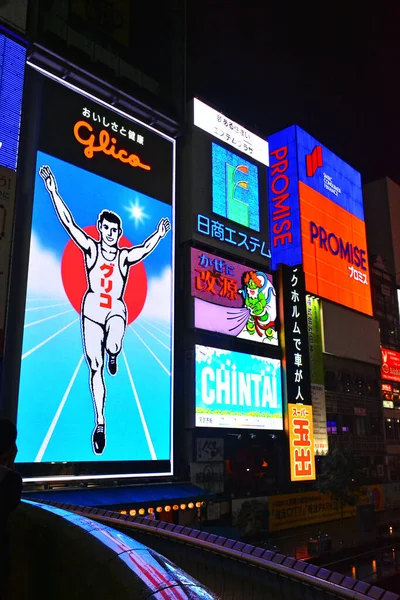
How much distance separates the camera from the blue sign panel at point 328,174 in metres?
35.2

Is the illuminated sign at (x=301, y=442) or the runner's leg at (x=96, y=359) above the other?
the runner's leg at (x=96, y=359)

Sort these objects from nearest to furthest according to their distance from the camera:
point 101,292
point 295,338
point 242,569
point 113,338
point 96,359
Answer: point 242,569, point 96,359, point 113,338, point 101,292, point 295,338

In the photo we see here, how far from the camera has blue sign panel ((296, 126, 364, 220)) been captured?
115 feet

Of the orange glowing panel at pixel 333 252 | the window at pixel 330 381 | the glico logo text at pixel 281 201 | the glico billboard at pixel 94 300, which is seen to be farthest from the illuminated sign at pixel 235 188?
the window at pixel 330 381

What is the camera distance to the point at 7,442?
3.88m

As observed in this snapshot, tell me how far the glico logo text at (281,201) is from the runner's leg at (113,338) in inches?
654

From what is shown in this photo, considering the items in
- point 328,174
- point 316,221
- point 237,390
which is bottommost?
point 237,390

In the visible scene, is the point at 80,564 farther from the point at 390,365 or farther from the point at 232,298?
the point at 390,365

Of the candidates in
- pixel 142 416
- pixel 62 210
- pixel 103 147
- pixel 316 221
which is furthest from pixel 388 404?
pixel 62 210

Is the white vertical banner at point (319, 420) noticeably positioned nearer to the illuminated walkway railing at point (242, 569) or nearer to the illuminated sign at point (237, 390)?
the illuminated sign at point (237, 390)

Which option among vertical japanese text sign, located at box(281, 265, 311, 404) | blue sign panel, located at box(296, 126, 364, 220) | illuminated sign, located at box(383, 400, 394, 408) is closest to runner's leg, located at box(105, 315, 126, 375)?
vertical japanese text sign, located at box(281, 265, 311, 404)

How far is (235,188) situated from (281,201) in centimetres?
785

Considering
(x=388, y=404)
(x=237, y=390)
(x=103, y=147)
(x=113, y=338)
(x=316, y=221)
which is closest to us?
(x=113, y=338)

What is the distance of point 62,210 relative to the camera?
749 inches
